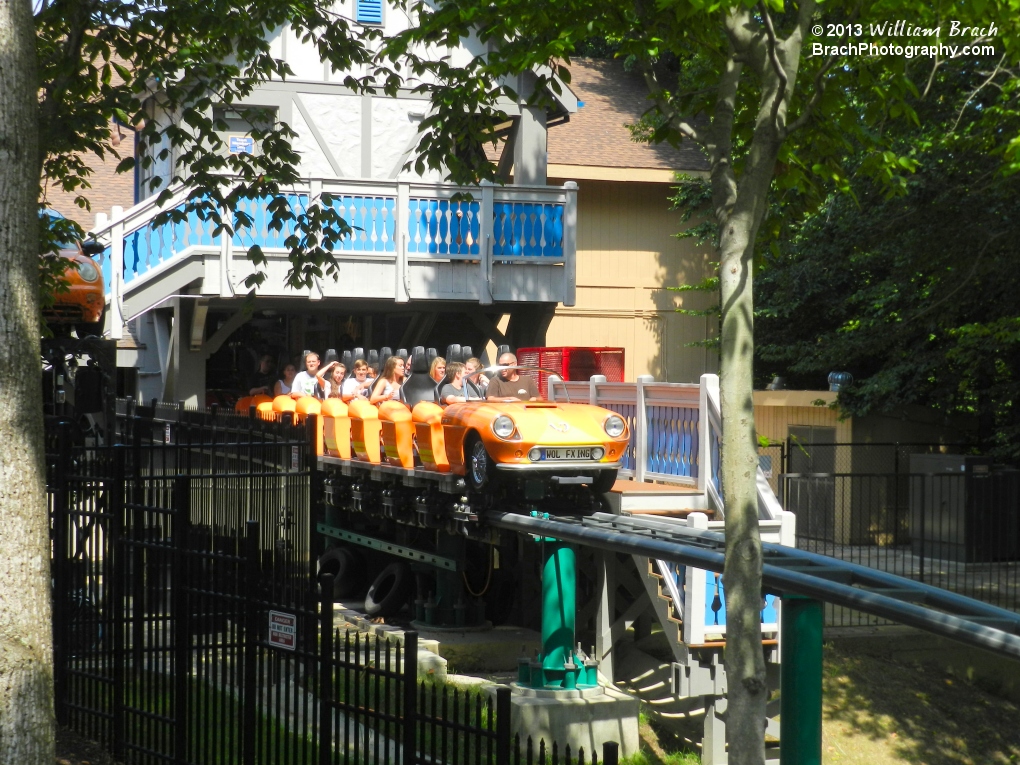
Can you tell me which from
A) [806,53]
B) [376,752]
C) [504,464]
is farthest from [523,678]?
[806,53]

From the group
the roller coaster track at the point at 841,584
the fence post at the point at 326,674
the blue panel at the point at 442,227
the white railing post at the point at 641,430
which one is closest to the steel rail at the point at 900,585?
the roller coaster track at the point at 841,584

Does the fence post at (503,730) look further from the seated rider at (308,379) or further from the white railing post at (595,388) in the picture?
the seated rider at (308,379)

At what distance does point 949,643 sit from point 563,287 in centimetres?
777

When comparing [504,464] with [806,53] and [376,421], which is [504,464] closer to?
[376,421]

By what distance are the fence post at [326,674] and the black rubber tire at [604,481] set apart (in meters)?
5.28

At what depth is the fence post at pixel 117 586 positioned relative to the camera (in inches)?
325

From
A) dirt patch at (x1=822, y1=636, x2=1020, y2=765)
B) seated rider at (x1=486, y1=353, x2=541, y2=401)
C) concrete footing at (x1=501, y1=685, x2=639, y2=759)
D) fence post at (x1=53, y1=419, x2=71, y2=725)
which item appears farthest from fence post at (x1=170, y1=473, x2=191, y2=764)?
dirt patch at (x1=822, y1=636, x2=1020, y2=765)

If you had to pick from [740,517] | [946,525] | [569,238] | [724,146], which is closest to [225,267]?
[569,238]

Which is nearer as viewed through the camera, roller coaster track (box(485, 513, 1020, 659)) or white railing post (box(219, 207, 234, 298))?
roller coaster track (box(485, 513, 1020, 659))

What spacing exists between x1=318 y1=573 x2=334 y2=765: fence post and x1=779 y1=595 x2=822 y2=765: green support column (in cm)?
241

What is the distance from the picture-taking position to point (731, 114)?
19.9 ft

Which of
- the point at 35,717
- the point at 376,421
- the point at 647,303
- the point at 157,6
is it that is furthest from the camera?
the point at 647,303

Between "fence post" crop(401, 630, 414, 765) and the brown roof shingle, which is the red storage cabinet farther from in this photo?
the brown roof shingle

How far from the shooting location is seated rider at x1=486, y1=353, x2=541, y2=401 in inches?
510
